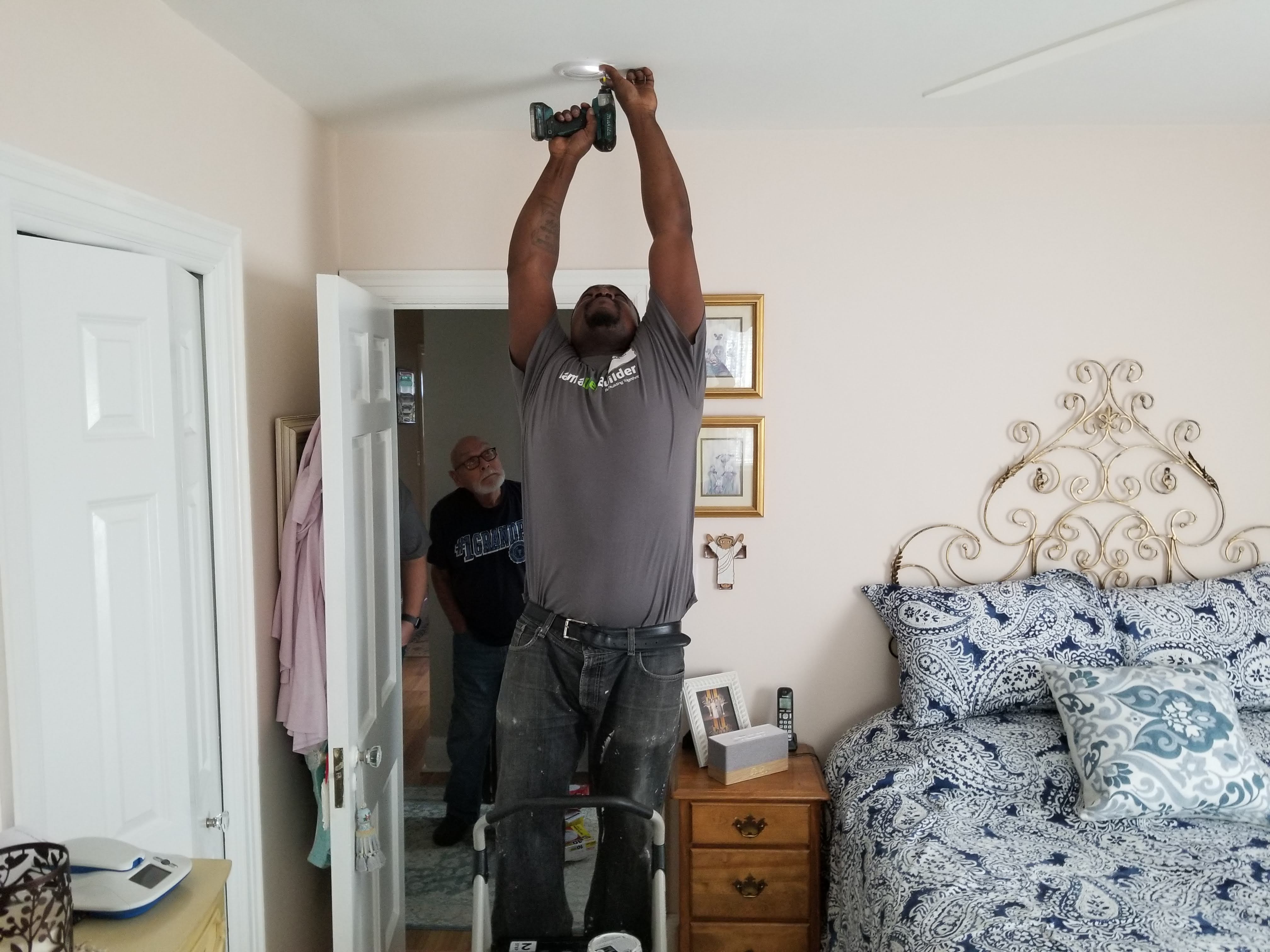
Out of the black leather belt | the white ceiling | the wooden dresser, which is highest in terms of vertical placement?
the white ceiling

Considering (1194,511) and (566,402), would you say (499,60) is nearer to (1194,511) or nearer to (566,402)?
(566,402)

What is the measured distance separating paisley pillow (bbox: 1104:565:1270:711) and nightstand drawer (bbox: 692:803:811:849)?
1024 millimetres

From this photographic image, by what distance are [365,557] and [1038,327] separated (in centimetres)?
206

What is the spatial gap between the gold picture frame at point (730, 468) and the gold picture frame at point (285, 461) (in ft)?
3.75

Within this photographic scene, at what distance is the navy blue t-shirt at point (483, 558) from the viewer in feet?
11.9

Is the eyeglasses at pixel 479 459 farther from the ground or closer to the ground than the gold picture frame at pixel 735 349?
closer to the ground

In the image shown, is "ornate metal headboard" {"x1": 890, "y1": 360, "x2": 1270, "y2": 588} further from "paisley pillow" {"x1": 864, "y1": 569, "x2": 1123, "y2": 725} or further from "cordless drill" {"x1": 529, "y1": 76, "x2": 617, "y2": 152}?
"cordless drill" {"x1": 529, "y1": 76, "x2": 617, "y2": 152}

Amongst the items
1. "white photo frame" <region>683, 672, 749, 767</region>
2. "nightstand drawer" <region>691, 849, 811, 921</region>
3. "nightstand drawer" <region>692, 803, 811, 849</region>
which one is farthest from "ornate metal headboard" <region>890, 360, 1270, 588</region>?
"nightstand drawer" <region>691, 849, 811, 921</region>

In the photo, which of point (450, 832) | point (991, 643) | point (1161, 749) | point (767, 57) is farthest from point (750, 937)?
point (767, 57)

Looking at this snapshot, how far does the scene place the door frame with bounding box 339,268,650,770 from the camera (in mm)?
2789

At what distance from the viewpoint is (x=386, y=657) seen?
2701 mm

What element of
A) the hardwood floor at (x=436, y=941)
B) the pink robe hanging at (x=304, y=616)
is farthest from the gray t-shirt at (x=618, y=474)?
the hardwood floor at (x=436, y=941)

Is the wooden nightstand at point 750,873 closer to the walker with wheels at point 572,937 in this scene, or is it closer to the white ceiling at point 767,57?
the walker with wheels at point 572,937

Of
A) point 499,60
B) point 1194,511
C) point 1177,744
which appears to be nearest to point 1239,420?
point 1194,511
